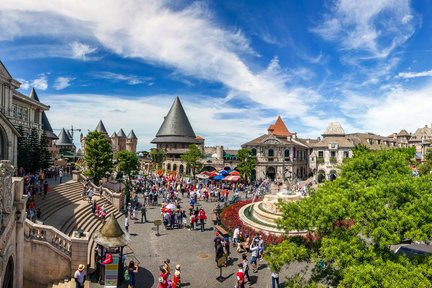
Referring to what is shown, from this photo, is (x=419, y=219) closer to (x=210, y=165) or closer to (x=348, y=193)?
(x=348, y=193)

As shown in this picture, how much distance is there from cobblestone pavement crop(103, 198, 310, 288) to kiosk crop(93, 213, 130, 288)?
4.06 ft

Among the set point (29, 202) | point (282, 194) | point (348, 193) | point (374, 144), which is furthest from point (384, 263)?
point (374, 144)

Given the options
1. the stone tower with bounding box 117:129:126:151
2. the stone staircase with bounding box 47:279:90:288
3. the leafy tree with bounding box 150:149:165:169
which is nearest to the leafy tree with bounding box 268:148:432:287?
the stone staircase with bounding box 47:279:90:288

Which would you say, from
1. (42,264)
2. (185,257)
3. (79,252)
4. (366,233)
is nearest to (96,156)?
(42,264)

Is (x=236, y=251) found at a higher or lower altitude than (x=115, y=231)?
lower

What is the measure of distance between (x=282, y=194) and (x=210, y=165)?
3418cm

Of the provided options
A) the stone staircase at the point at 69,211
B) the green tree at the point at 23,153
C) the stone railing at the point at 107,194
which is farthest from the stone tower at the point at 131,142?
the stone staircase at the point at 69,211

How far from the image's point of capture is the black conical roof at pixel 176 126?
6919cm

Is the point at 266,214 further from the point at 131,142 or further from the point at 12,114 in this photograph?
the point at 131,142

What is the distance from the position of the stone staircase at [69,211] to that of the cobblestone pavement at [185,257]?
107 inches

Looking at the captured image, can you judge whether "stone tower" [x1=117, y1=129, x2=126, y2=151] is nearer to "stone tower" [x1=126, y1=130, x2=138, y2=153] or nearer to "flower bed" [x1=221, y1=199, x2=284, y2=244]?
"stone tower" [x1=126, y1=130, x2=138, y2=153]

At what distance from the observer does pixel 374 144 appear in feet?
194

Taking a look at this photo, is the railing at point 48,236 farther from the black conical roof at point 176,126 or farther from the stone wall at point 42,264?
the black conical roof at point 176,126

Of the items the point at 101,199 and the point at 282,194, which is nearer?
the point at 282,194
